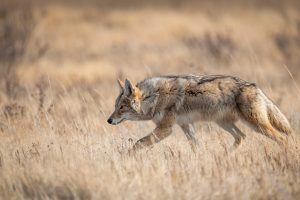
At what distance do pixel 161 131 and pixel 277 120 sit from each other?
154cm

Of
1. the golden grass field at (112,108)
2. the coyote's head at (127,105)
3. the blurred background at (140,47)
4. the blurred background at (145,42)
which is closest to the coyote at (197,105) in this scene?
the coyote's head at (127,105)

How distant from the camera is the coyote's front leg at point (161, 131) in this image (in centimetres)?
848

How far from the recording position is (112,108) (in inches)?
475

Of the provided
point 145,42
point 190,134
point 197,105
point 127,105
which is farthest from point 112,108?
point 145,42

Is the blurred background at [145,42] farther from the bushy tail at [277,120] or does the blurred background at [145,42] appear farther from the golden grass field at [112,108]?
the bushy tail at [277,120]

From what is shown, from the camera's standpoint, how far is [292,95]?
1268 cm

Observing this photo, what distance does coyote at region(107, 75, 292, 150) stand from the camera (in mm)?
8461

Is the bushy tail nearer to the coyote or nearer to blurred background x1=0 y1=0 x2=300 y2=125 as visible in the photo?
the coyote

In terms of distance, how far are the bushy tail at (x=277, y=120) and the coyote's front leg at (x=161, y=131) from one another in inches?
51.2

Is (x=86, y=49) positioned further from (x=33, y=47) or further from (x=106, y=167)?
(x=106, y=167)

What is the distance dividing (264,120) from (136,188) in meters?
2.61

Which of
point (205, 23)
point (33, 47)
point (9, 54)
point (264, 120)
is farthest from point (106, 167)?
point (205, 23)

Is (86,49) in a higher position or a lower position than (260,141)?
higher

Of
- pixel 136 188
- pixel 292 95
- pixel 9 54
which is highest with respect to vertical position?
pixel 9 54
